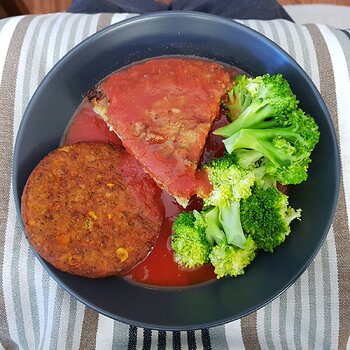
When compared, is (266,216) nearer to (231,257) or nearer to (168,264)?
(231,257)

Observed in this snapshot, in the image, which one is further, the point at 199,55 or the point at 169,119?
the point at 199,55

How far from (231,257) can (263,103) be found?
0.46 meters

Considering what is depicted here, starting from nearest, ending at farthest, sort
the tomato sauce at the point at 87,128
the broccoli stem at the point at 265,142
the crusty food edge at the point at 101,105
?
1. the broccoli stem at the point at 265,142
2. the crusty food edge at the point at 101,105
3. the tomato sauce at the point at 87,128

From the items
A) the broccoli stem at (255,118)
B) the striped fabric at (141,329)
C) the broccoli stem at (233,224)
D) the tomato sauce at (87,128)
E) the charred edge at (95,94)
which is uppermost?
the broccoli stem at (255,118)

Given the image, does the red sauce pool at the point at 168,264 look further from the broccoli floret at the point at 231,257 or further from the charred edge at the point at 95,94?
the charred edge at the point at 95,94

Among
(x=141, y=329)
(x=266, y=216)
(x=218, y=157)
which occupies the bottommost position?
(x=141, y=329)

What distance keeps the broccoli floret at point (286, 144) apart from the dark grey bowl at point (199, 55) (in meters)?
0.10

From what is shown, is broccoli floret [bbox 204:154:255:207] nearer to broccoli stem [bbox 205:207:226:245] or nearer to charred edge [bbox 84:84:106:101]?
broccoli stem [bbox 205:207:226:245]

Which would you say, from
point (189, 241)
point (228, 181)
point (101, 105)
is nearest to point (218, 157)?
point (228, 181)

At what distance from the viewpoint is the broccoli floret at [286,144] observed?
1556 millimetres

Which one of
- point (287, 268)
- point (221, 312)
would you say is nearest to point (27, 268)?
point (221, 312)

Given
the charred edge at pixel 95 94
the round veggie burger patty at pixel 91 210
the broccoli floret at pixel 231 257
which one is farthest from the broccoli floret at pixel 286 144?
the charred edge at pixel 95 94

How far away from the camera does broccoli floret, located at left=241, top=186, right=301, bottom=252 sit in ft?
→ 5.21

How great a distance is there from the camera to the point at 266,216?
158 centimetres
